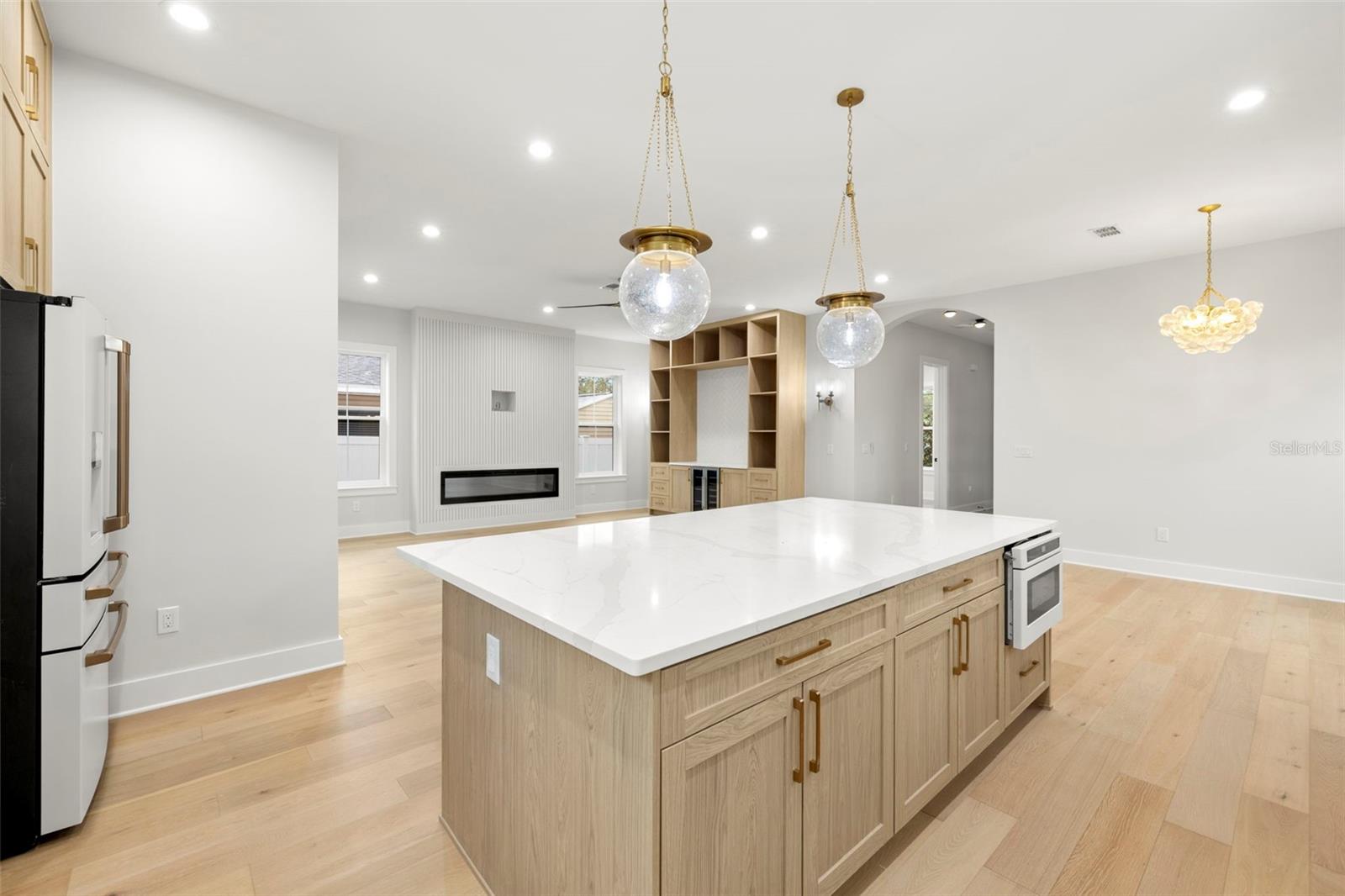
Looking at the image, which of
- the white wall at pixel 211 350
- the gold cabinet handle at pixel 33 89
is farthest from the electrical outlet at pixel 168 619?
the gold cabinet handle at pixel 33 89

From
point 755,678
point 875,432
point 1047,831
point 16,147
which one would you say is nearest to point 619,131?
point 16,147

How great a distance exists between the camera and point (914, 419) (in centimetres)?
768

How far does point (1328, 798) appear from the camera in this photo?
6.44 ft

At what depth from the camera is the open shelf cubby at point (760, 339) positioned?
7039 mm

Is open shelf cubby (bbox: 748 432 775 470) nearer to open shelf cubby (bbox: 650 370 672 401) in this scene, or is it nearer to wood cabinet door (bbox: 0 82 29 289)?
open shelf cubby (bbox: 650 370 672 401)

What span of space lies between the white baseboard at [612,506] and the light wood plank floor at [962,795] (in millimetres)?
5650

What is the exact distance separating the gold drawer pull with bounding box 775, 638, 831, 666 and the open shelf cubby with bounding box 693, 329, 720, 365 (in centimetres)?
647

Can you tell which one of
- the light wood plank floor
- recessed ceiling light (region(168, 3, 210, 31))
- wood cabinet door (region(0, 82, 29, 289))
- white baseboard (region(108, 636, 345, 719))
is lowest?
the light wood plank floor

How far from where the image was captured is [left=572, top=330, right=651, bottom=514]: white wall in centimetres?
884

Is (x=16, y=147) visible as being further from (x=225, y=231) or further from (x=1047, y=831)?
(x=1047, y=831)

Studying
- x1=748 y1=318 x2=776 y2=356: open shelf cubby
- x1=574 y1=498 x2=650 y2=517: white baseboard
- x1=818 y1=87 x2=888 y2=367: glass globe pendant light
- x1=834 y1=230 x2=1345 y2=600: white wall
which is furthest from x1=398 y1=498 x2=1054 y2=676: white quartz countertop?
x1=574 y1=498 x2=650 y2=517: white baseboard

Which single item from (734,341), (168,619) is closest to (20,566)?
(168,619)

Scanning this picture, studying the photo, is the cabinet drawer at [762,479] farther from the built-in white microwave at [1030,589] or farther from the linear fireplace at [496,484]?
the built-in white microwave at [1030,589]

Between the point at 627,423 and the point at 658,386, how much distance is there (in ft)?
4.09
